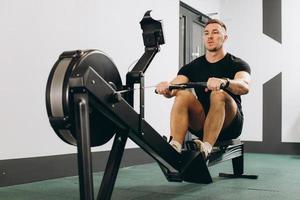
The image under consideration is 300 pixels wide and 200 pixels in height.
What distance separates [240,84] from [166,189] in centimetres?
87

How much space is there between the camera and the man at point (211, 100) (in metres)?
2.58

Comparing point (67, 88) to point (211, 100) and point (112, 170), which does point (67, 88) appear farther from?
point (211, 100)

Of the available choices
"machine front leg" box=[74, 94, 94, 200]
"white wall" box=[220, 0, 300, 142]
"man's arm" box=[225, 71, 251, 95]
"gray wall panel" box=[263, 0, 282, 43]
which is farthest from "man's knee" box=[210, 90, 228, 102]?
"gray wall panel" box=[263, 0, 282, 43]

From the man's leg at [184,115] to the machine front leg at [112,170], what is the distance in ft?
2.29

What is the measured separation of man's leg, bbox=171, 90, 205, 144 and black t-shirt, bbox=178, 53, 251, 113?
180 millimetres

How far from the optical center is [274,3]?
20.0ft

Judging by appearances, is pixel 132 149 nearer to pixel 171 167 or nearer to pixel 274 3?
pixel 171 167

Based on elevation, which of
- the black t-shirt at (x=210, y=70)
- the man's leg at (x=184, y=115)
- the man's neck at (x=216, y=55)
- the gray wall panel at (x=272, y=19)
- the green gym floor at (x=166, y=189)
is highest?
the gray wall panel at (x=272, y=19)

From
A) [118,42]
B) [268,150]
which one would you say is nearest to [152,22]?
[118,42]

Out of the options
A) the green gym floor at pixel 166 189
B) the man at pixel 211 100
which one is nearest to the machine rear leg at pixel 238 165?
the green gym floor at pixel 166 189

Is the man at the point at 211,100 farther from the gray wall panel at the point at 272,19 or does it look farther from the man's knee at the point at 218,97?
the gray wall panel at the point at 272,19

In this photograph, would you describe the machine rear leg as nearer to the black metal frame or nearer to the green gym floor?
the green gym floor

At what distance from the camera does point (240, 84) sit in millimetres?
2492

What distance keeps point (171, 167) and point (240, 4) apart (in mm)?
4746
